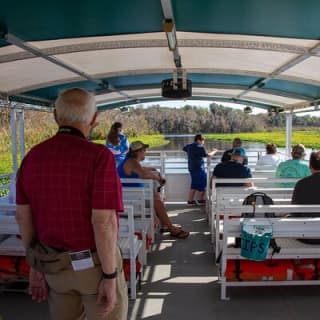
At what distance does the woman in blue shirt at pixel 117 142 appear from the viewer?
21.6ft

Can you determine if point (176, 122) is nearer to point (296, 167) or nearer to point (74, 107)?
point (296, 167)

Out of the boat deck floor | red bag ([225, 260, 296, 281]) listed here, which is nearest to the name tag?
the boat deck floor

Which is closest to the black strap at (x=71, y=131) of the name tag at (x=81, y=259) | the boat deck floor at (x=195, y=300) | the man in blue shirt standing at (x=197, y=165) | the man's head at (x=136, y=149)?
the name tag at (x=81, y=259)

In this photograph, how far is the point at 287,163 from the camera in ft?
16.1

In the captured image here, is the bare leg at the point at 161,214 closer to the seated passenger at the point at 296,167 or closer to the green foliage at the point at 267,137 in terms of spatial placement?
the seated passenger at the point at 296,167

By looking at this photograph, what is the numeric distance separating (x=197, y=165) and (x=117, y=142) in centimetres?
164

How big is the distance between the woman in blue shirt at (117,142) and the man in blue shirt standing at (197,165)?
1.28 metres

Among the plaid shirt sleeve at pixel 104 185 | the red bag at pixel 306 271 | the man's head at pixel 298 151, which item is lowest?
the red bag at pixel 306 271

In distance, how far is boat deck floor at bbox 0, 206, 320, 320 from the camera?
315cm

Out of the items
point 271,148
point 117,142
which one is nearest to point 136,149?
point 117,142

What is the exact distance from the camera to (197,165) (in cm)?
727

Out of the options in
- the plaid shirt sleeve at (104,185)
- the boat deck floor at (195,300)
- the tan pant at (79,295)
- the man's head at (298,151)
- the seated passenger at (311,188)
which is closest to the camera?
the plaid shirt sleeve at (104,185)

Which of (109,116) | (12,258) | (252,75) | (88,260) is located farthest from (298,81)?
(109,116)

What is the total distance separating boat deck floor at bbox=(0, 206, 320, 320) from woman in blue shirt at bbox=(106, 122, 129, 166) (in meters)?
2.75
